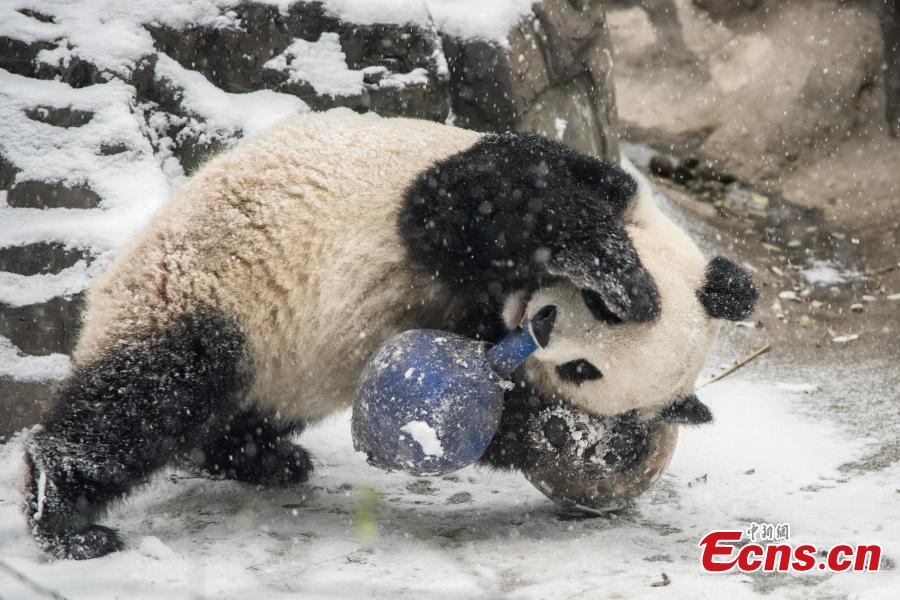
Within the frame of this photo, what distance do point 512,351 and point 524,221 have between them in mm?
381

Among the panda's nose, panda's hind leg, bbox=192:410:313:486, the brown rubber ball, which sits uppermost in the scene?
the panda's nose

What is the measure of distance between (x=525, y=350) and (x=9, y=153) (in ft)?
8.06

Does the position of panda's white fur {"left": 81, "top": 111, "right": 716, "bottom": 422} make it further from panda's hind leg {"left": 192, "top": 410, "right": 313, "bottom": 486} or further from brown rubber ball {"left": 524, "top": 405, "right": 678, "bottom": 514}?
panda's hind leg {"left": 192, "top": 410, "right": 313, "bottom": 486}

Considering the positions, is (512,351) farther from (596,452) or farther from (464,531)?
(464,531)

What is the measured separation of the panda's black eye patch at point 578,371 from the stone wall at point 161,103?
6.07 ft

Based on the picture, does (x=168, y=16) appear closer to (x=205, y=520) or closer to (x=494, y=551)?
(x=205, y=520)

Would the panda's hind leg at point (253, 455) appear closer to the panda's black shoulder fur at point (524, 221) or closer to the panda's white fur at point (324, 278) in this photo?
the panda's white fur at point (324, 278)

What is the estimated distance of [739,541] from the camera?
9.69 feet

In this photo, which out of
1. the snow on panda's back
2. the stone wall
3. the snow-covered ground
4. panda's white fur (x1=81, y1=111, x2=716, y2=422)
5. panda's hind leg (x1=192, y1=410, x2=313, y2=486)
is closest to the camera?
the snow-covered ground

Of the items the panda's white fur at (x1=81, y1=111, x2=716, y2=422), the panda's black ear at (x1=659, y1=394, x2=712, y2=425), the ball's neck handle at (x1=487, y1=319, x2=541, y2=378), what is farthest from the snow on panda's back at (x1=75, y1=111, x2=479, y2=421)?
the panda's black ear at (x1=659, y1=394, x2=712, y2=425)

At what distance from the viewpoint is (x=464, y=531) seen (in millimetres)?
3092

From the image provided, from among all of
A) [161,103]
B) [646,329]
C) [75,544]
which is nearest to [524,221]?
[646,329]

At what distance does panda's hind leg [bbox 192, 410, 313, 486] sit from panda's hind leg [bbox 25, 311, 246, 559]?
59 centimetres

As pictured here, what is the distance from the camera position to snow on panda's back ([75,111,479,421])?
115 inches
